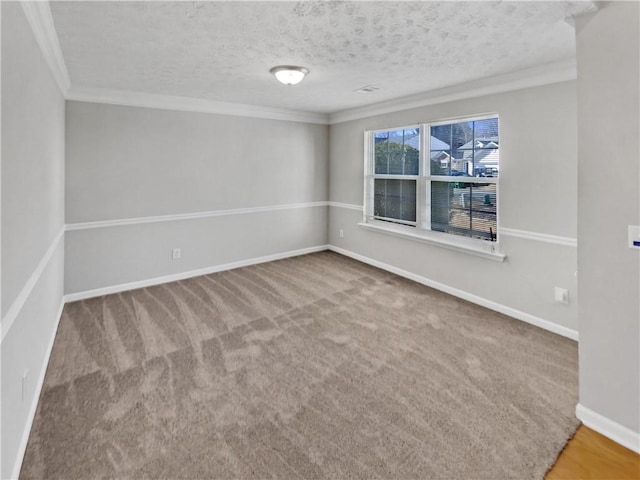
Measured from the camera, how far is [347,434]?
191cm

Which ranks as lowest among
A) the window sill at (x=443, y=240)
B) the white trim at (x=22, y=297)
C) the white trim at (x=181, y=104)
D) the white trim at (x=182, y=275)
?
the white trim at (x=182, y=275)

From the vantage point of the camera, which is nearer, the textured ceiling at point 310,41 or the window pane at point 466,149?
the textured ceiling at point 310,41

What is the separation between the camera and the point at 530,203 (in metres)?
3.22

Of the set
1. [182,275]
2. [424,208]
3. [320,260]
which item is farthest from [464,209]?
[182,275]

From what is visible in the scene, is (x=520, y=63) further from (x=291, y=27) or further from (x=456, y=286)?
(x=456, y=286)

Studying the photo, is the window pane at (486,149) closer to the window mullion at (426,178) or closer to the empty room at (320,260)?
the empty room at (320,260)

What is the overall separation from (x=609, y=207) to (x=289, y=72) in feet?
8.19

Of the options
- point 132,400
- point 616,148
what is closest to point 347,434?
point 132,400

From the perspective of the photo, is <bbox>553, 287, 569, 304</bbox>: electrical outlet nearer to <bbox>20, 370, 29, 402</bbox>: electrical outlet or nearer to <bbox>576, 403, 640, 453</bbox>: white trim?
<bbox>576, 403, 640, 453</bbox>: white trim

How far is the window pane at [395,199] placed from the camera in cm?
464

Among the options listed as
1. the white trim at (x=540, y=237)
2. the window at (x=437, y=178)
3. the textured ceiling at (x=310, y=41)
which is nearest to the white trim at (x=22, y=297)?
the textured ceiling at (x=310, y=41)

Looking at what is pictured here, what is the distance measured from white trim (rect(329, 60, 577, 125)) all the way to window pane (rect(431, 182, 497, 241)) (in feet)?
3.10

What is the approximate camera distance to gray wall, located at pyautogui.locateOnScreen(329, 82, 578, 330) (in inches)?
116

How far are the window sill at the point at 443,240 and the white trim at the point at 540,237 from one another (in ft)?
0.73
